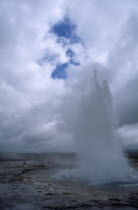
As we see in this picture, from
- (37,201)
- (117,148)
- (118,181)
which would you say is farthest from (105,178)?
(37,201)

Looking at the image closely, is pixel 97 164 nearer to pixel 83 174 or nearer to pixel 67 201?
pixel 83 174

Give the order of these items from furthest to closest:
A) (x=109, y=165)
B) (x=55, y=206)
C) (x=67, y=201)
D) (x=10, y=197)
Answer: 1. (x=109, y=165)
2. (x=10, y=197)
3. (x=67, y=201)
4. (x=55, y=206)

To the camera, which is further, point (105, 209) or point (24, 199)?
point (24, 199)

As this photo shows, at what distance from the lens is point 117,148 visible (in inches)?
997

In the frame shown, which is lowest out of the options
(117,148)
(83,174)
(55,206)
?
(55,206)

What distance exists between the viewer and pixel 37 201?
11672 millimetres

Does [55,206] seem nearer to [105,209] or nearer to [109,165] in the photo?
[105,209]

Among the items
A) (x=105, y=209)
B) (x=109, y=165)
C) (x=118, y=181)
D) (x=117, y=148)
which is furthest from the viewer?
(x=117, y=148)

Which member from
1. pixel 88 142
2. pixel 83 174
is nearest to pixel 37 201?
pixel 83 174

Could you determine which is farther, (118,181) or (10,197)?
(118,181)

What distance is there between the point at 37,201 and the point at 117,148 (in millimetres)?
16294

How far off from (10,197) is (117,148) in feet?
54.7

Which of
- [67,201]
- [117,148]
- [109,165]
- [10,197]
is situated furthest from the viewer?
[117,148]

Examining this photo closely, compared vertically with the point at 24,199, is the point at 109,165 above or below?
above
